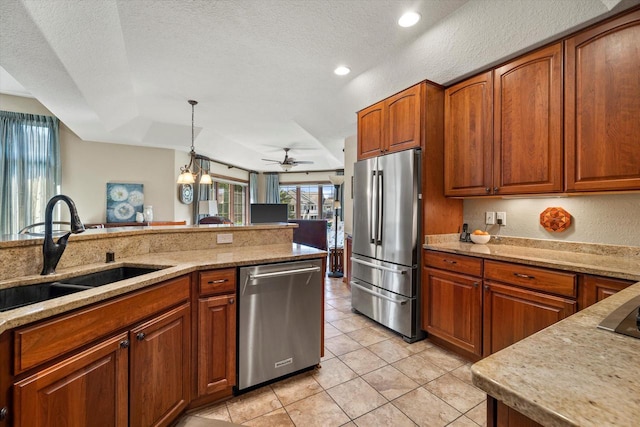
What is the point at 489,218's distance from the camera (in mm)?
2686

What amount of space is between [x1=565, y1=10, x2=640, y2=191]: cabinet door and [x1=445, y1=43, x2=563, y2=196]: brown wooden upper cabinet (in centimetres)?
8

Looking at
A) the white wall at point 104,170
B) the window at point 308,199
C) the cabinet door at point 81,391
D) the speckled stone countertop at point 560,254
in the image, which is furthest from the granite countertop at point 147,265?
the window at point 308,199

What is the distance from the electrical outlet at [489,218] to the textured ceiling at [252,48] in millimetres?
1275

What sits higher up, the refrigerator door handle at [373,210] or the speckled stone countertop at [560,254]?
the refrigerator door handle at [373,210]

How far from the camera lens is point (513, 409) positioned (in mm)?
530

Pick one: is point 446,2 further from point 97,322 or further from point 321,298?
point 97,322

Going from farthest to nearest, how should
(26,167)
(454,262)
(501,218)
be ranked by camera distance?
(26,167) < (501,218) < (454,262)

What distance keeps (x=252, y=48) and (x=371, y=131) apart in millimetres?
1423

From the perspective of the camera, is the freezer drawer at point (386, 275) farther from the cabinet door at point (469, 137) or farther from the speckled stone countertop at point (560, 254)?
the cabinet door at point (469, 137)

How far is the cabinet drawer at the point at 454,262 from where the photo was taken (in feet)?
7.15

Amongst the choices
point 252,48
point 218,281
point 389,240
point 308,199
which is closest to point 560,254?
point 389,240

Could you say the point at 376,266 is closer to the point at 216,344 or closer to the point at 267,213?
the point at 216,344

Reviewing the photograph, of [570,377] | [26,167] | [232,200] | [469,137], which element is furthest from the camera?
[232,200]

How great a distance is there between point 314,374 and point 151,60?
316 centimetres
